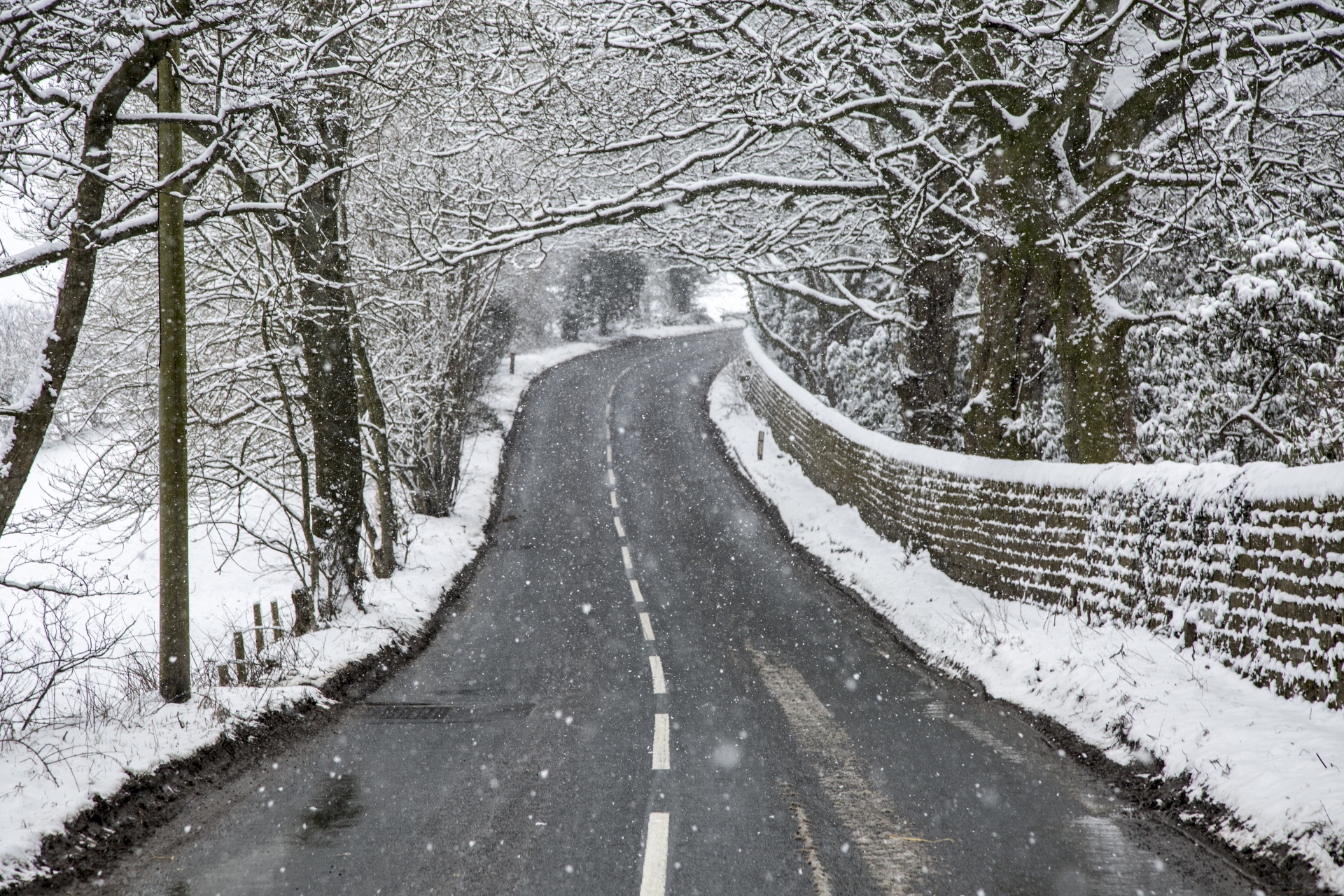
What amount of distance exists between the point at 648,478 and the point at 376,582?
41.1ft

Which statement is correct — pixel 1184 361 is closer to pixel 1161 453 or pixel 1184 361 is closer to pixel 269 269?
pixel 1161 453

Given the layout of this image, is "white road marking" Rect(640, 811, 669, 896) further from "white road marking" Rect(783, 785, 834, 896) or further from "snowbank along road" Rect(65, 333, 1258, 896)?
"white road marking" Rect(783, 785, 834, 896)

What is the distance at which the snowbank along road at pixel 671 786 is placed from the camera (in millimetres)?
4617

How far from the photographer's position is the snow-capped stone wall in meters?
6.00

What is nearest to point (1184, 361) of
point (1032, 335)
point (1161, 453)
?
point (1161, 453)

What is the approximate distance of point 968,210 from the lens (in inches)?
581

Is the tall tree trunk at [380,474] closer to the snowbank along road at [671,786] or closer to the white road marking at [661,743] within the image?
the snowbank along road at [671,786]

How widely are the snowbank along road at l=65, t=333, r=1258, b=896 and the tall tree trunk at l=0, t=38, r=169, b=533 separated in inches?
107

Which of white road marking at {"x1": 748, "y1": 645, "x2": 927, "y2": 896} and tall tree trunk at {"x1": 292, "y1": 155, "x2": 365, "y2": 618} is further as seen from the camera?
tall tree trunk at {"x1": 292, "y1": 155, "x2": 365, "y2": 618}

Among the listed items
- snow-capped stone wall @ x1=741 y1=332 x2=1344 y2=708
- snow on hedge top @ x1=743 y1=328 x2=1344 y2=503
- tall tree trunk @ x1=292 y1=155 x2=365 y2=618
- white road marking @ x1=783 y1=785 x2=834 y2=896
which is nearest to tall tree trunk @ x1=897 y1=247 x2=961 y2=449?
snow on hedge top @ x1=743 y1=328 x2=1344 y2=503

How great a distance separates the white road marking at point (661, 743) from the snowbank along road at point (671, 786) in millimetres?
28

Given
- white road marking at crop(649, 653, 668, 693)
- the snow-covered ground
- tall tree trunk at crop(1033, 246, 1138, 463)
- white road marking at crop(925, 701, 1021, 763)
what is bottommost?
white road marking at crop(649, 653, 668, 693)

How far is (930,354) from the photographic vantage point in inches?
650

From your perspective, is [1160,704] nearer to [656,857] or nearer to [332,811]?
[656,857]
